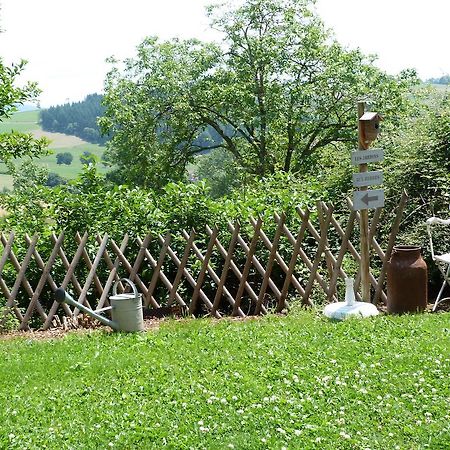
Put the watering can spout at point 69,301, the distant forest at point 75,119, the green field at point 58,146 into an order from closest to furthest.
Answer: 1. the watering can spout at point 69,301
2. the green field at point 58,146
3. the distant forest at point 75,119

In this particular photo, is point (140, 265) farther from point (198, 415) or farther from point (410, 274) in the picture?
point (198, 415)

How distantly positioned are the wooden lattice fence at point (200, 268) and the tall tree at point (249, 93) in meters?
11.9

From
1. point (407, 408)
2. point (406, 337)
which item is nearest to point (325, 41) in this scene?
point (406, 337)

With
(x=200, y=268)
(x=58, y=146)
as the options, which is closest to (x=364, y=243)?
(x=200, y=268)

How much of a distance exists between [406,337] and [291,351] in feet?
3.21

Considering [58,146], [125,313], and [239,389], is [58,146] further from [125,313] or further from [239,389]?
[239,389]

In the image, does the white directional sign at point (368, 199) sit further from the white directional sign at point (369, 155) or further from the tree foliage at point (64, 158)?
the tree foliage at point (64, 158)

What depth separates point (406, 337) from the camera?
17.9 feet

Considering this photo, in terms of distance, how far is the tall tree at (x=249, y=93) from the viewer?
19688 mm

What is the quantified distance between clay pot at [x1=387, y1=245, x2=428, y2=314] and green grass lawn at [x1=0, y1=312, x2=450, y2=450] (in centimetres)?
48

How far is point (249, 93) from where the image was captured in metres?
19.8

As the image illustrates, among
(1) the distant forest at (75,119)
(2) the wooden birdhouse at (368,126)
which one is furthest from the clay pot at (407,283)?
(1) the distant forest at (75,119)

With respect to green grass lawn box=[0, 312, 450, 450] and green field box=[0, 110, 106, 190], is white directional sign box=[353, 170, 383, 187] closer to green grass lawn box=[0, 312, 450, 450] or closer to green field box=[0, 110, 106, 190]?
green grass lawn box=[0, 312, 450, 450]

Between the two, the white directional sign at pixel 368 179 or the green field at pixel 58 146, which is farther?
the green field at pixel 58 146
